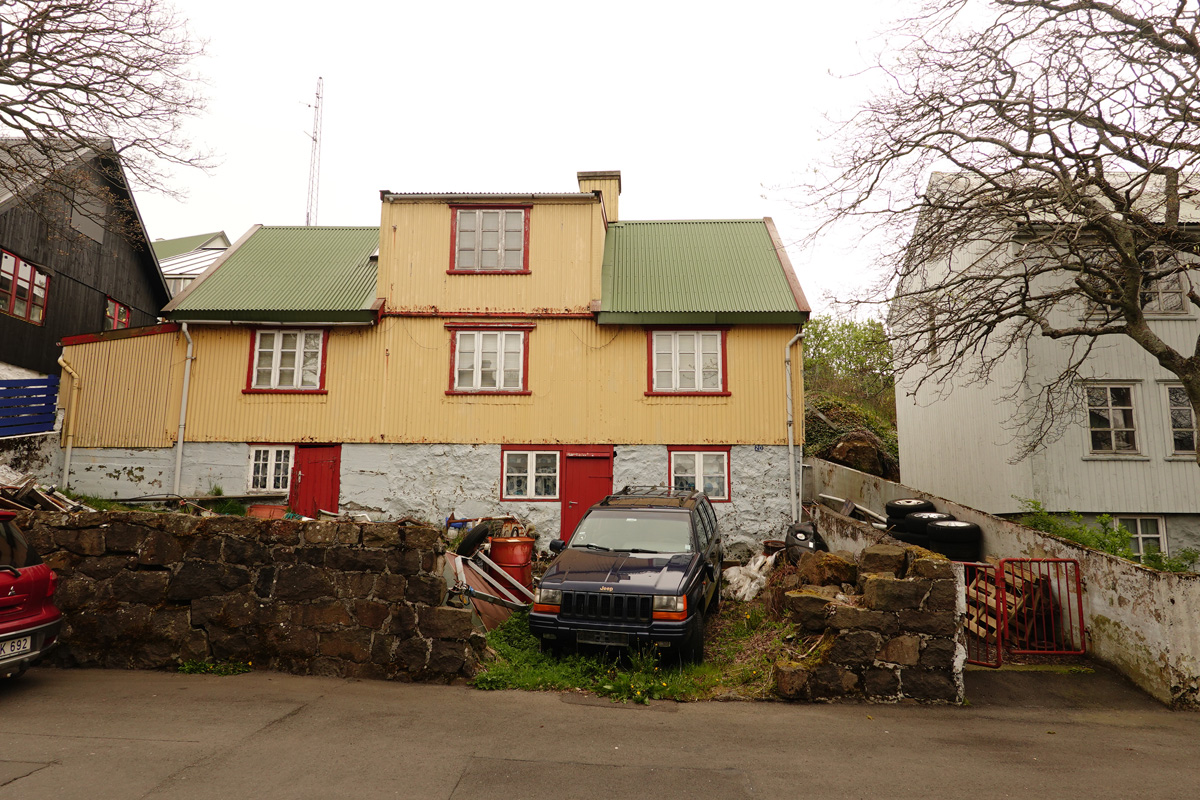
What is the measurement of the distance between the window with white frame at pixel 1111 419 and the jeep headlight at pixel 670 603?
12.6 meters

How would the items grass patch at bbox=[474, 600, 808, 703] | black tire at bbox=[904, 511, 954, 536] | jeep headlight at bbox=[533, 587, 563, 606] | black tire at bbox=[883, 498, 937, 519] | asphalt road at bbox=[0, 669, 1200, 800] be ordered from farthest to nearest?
black tire at bbox=[883, 498, 937, 519]
black tire at bbox=[904, 511, 954, 536]
jeep headlight at bbox=[533, 587, 563, 606]
grass patch at bbox=[474, 600, 808, 703]
asphalt road at bbox=[0, 669, 1200, 800]

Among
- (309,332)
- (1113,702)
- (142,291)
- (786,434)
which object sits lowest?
(1113,702)

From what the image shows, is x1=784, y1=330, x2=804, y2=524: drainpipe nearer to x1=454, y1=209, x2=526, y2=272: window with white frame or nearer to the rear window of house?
x1=454, y1=209, x2=526, y2=272: window with white frame

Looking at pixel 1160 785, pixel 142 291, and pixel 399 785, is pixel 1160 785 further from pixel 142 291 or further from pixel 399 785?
pixel 142 291

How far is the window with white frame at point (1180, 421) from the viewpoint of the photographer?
14781 millimetres

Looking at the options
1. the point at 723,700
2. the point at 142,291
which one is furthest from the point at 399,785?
the point at 142,291

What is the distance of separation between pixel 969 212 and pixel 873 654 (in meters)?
7.86

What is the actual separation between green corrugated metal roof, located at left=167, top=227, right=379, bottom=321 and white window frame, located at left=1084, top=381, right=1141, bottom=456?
16.5 m

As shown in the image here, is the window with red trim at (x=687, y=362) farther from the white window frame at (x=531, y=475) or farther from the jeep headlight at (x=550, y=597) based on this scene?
the jeep headlight at (x=550, y=597)

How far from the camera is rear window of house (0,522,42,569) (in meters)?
6.16

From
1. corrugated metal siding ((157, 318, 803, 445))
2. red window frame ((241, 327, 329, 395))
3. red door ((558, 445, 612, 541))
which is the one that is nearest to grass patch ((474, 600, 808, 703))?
red door ((558, 445, 612, 541))

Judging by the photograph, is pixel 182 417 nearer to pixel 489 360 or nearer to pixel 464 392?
pixel 464 392

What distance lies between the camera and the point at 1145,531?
1484 centimetres

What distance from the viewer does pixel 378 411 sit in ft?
51.1
